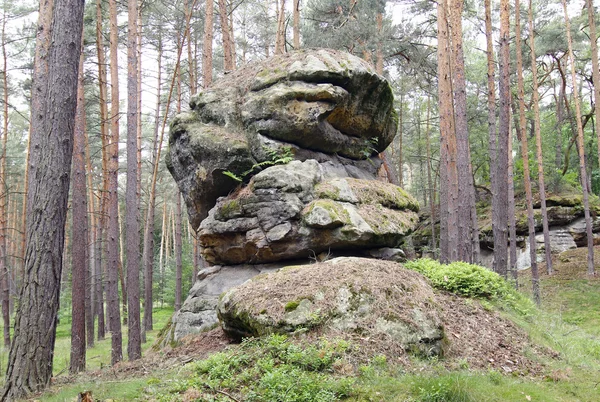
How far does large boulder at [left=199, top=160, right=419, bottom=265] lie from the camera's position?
25.2 feet

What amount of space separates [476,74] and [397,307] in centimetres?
2222

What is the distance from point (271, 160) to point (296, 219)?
154 cm

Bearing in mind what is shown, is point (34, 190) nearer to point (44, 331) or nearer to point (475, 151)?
point (44, 331)

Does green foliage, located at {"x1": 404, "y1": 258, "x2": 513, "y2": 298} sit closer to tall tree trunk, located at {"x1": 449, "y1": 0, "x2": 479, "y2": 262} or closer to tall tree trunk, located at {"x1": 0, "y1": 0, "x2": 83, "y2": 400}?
tall tree trunk, located at {"x1": 449, "y1": 0, "x2": 479, "y2": 262}

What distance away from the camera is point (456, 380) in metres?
4.30

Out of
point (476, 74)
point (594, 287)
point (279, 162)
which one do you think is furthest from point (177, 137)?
point (476, 74)

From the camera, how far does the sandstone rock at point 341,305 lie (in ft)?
17.7

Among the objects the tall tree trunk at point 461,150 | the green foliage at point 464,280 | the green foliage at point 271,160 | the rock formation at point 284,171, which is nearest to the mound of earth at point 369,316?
the green foliage at point 464,280

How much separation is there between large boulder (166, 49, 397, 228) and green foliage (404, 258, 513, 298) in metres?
2.82

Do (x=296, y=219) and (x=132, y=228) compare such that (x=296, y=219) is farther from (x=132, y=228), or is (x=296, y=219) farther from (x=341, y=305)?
(x=132, y=228)

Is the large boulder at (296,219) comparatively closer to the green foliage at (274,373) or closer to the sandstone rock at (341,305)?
the sandstone rock at (341,305)

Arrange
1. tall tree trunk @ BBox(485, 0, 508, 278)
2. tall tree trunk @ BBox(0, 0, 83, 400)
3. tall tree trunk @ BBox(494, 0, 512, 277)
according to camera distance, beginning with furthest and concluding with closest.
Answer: tall tree trunk @ BBox(494, 0, 512, 277) < tall tree trunk @ BBox(485, 0, 508, 278) < tall tree trunk @ BBox(0, 0, 83, 400)

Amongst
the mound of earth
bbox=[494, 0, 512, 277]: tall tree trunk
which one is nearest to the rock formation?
the mound of earth

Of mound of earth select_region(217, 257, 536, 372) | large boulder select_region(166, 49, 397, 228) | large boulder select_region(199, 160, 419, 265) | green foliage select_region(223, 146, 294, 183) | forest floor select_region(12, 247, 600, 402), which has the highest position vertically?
large boulder select_region(166, 49, 397, 228)
